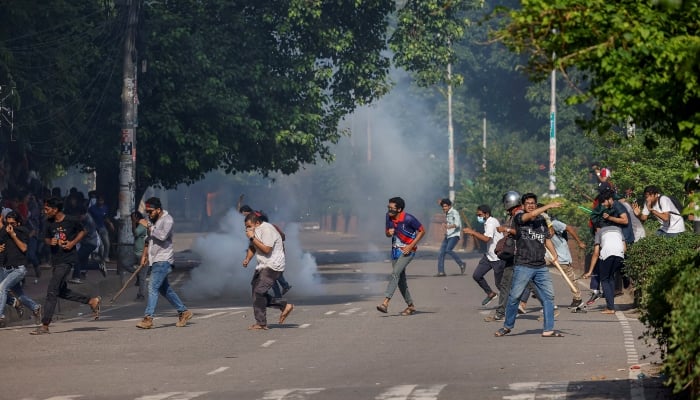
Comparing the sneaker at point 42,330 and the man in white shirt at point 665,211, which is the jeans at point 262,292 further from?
the man in white shirt at point 665,211

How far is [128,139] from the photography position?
2900 centimetres

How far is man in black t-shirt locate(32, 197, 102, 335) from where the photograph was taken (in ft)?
56.9

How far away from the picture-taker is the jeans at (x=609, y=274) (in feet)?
65.4

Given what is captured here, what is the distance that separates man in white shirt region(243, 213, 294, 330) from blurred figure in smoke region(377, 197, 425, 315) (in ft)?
7.64

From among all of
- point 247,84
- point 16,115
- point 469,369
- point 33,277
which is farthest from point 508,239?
point 247,84

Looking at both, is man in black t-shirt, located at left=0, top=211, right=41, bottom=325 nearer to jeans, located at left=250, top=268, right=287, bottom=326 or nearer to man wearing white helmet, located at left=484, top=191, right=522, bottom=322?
jeans, located at left=250, top=268, right=287, bottom=326

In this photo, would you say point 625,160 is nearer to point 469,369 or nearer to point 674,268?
point 469,369

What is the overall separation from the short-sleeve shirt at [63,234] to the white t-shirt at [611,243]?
24.7 feet

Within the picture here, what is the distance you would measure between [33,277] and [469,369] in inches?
666

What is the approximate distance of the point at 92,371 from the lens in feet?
43.3

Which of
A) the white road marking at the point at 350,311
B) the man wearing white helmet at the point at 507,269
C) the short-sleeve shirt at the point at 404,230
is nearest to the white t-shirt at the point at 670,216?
the man wearing white helmet at the point at 507,269

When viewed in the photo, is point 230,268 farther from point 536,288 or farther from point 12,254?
point 536,288

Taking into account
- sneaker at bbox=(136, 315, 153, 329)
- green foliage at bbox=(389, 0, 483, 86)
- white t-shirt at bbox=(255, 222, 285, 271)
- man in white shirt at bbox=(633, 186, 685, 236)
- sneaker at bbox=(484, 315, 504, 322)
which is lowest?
sneaker at bbox=(484, 315, 504, 322)

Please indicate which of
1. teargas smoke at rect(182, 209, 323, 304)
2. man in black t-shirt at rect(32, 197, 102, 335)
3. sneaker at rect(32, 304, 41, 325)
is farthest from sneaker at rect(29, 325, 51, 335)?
teargas smoke at rect(182, 209, 323, 304)
